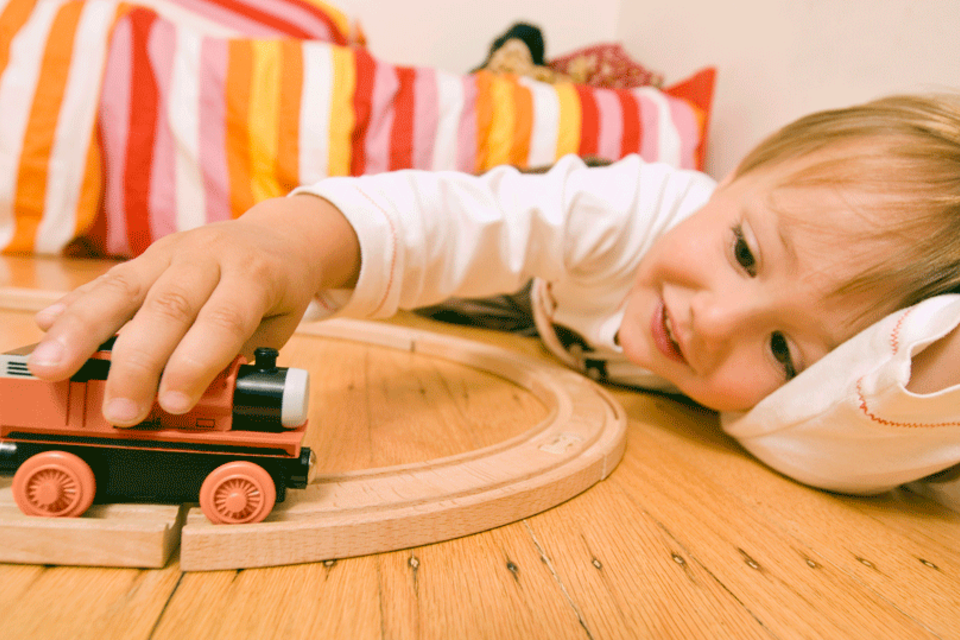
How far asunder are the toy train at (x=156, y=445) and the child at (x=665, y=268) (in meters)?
0.02

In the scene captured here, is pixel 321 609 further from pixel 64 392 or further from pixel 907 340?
pixel 907 340

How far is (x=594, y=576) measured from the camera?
372mm

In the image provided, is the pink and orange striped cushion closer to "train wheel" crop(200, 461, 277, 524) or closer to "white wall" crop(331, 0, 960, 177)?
"white wall" crop(331, 0, 960, 177)

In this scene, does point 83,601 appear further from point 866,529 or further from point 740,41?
point 740,41

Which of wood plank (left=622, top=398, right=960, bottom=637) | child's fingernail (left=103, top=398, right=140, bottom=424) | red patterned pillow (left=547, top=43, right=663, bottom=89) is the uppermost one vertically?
red patterned pillow (left=547, top=43, right=663, bottom=89)

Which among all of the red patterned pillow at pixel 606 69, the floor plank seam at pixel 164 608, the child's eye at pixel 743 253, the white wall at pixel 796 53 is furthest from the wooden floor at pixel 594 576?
the red patterned pillow at pixel 606 69

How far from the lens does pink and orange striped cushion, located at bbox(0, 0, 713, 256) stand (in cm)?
106

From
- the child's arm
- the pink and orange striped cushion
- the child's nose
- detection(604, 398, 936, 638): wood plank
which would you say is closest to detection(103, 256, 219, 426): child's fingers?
detection(604, 398, 936, 638): wood plank

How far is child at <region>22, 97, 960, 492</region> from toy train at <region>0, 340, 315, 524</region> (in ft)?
0.07

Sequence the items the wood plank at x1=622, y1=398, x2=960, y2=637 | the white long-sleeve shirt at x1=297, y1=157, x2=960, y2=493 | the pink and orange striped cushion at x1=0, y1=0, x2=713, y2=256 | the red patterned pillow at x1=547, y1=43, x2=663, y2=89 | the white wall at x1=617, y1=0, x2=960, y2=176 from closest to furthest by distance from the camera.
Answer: the wood plank at x1=622, y1=398, x2=960, y2=637
the white long-sleeve shirt at x1=297, y1=157, x2=960, y2=493
the white wall at x1=617, y1=0, x2=960, y2=176
the pink and orange striped cushion at x1=0, y1=0, x2=713, y2=256
the red patterned pillow at x1=547, y1=43, x2=663, y2=89

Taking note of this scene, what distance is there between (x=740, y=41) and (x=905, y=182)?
887mm

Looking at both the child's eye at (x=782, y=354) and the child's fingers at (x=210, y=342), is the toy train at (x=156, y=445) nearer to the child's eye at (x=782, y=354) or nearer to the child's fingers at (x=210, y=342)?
the child's fingers at (x=210, y=342)

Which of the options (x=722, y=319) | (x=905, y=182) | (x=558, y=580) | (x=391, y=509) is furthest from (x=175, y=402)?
(x=905, y=182)

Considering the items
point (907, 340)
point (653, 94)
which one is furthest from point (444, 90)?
point (907, 340)
